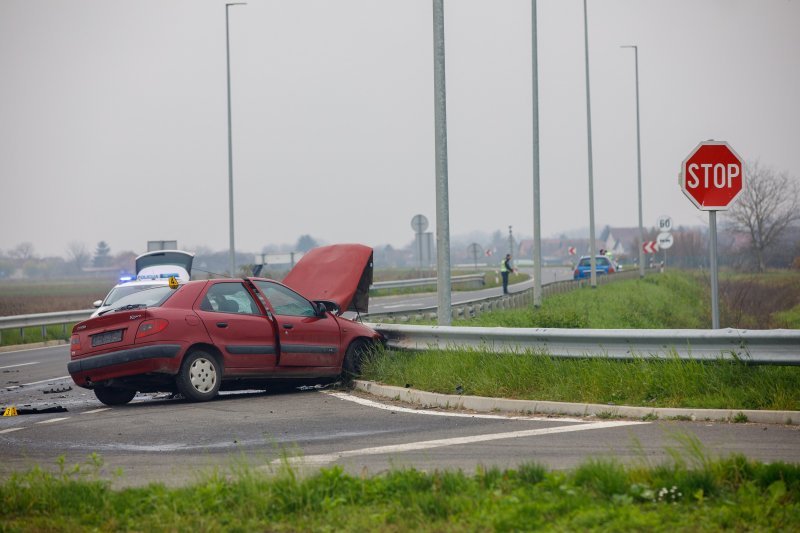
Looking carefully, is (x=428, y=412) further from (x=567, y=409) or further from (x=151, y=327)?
(x=151, y=327)

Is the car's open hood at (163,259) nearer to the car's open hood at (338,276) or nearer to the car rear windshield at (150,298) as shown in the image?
the car's open hood at (338,276)

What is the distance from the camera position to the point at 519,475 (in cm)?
666

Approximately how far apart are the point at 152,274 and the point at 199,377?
37.4 ft

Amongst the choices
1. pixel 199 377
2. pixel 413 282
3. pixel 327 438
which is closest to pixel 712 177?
pixel 327 438

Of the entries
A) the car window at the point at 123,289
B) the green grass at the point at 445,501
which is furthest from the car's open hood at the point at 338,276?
the green grass at the point at 445,501

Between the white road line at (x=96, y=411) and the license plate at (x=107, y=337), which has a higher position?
the license plate at (x=107, y=337)

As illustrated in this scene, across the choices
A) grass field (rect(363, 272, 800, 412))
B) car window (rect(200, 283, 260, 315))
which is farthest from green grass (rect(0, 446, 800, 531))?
car window (rect(200, 283, 260, 315))

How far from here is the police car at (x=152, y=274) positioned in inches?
797

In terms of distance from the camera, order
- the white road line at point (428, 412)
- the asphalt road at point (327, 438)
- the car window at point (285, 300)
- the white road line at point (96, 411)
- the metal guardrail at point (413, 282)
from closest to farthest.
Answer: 1. the asphalt road at point (327, 438)
2. the white road line at point (428, 412)
3. the white road line at point (96, 411)
4. the car window at point (285, 300)
5. the metal guardrail at point (413, 282)

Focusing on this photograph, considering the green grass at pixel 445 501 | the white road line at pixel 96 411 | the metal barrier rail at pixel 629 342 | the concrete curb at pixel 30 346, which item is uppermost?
the metal barrier rail at pixel 629 342

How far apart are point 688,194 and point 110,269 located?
12153cm

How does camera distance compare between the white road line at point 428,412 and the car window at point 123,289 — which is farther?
the car window at point 123,289

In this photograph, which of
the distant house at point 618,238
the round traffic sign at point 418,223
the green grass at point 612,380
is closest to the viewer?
the green grass at point 612,380

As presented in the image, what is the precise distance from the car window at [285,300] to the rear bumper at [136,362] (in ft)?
6.05
